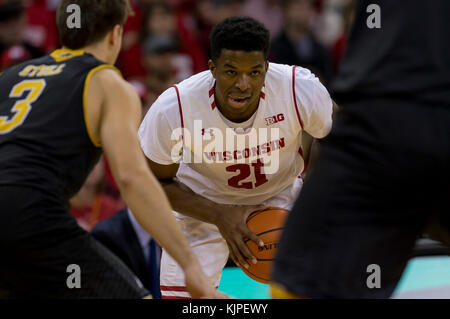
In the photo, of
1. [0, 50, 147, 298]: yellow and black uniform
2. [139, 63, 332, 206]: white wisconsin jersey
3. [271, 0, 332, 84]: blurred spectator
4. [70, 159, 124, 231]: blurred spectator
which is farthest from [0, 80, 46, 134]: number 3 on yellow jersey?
[271, 0, 332, 84]: blurred spectator

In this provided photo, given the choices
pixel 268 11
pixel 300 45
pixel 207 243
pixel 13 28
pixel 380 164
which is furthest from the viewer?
pixel 268 11

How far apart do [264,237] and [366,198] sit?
1.78m

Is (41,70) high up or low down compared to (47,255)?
up

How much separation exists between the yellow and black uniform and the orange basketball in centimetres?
117

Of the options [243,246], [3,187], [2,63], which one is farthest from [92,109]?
[2,63]

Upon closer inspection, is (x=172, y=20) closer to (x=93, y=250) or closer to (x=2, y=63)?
(x=2, y=63)

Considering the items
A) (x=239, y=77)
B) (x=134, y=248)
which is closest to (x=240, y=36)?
(x=239, y=77)

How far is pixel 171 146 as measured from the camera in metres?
3.94

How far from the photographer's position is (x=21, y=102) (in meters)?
2.96

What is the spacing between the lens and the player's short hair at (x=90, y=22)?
3145mm

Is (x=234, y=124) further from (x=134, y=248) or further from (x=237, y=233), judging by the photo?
(x=134, y=248)

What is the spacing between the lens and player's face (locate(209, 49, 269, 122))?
3.73 metres

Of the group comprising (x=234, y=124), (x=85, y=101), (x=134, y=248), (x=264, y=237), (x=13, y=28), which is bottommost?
(x=134, y=248)

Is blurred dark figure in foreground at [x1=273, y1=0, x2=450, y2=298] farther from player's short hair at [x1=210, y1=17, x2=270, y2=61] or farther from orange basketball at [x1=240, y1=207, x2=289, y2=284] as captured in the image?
orange basketball at [x1=240, y1=207, x2=289, y2=284]
